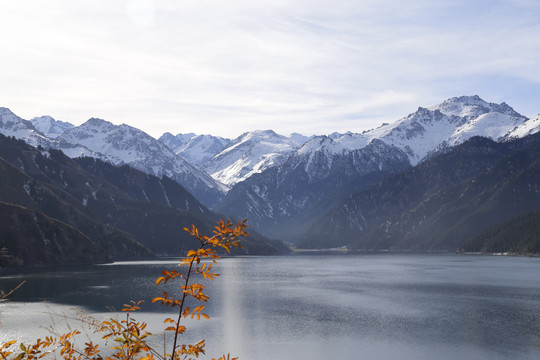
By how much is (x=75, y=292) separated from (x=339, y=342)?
98.8m

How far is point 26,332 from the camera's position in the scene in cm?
9788

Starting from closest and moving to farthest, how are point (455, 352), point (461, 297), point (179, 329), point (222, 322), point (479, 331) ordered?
point (179, 329)
point (455, 352)
point (479, 331)
point (222, 322)
point (461, 297)

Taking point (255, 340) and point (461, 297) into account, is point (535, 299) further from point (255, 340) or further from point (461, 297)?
point (255, 340)

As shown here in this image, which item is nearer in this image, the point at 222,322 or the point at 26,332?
the point at 26,332

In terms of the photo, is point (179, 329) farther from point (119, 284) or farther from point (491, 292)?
point (119, 284)

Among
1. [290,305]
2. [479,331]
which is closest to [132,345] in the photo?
[479,331]

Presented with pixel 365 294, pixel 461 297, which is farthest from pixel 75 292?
pixel 461 297

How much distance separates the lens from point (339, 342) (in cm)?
9456

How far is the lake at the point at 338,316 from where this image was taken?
89.2 m

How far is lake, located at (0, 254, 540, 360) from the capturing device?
89.2m

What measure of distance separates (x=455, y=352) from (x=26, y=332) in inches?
2878

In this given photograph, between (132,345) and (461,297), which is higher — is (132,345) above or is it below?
above

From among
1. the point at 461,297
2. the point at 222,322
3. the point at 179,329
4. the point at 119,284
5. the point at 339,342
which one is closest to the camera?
the point at 179,329

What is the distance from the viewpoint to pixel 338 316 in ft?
407
